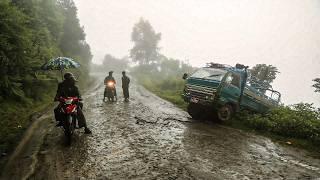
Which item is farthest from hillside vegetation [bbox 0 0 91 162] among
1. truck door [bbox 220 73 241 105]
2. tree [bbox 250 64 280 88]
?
tree [bbox 250 64 280 88]

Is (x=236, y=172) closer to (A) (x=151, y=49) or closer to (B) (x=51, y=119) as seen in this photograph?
(B) (x=51, y=119)

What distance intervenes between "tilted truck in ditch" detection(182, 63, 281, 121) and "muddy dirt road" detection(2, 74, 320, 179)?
1.42 meters

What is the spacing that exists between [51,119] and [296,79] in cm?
15320

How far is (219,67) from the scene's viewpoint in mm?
13914

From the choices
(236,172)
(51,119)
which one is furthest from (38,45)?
(236,172)

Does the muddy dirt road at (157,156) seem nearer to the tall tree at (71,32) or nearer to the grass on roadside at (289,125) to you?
the grass on roadside at (289,125)

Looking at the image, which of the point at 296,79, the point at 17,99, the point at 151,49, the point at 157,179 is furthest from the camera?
the point at 296,79

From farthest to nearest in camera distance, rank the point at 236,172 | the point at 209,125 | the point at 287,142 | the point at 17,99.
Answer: the point at 17,99, the point at 209,125, the point at 287,142, the point at 236,172

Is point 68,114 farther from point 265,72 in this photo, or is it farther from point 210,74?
point 265,72

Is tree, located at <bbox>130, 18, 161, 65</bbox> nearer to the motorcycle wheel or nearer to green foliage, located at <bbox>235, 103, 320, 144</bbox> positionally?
green foliage, located at <bbox>235, 103, 320, 144</bbox>

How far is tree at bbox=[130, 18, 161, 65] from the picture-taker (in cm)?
6881

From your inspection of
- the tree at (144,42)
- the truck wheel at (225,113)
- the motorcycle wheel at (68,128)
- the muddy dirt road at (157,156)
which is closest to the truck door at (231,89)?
the truck wheel at (225,113)

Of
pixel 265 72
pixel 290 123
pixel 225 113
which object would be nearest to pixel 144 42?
pixel 265 72

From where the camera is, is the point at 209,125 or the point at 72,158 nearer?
the point at 72,158
